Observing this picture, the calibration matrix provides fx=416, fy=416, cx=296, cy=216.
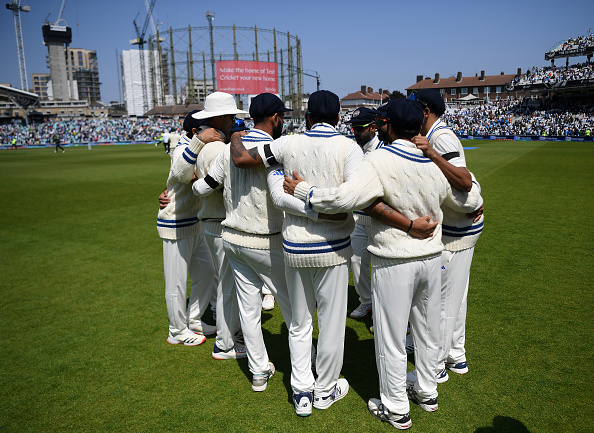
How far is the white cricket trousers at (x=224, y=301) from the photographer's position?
13.3 feet

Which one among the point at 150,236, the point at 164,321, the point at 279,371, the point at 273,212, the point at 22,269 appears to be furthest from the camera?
the point at 150,236

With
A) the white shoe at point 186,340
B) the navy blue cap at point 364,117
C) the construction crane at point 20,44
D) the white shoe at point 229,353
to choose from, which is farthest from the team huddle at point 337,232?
the construction crane at point 20,44

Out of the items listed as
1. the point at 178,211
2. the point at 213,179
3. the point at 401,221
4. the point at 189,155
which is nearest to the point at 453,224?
the point at 401,221

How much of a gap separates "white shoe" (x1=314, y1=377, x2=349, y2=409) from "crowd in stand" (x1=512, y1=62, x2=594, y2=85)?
54.2 metres

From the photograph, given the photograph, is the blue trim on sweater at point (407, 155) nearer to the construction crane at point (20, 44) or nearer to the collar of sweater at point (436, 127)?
the collar of sweater at point (436, 127)

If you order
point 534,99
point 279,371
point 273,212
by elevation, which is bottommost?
point 279,371

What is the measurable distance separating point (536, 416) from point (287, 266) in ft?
7.28

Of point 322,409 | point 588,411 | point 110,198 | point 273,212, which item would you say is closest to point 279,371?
point 322,409

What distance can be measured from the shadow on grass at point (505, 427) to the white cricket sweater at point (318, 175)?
161 cm

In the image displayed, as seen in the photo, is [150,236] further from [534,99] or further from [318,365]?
[534,99]

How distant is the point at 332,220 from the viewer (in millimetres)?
3084

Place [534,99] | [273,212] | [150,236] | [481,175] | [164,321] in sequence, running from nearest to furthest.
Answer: [273,212]
[164,321]
[150,236]
[481,175]
[534,99]

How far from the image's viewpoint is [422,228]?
2961 mm

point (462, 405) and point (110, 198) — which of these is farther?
point (110, 198)
